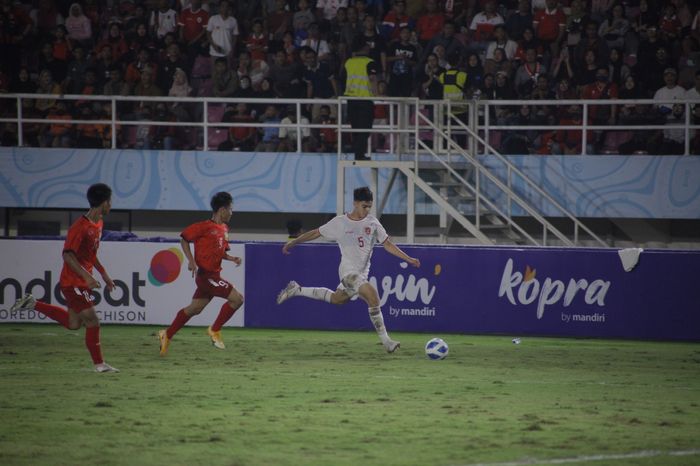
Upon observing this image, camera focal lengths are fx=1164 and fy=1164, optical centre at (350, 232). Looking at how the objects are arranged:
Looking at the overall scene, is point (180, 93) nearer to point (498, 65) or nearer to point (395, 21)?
point (395, 21)

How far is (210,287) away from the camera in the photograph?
1556 centimetres

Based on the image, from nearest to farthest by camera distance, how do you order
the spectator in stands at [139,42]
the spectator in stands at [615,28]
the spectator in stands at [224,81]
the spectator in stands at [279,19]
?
the spectator in stands at [615,28] → the spectator in stands at [224,81] → the spectator in stands at [279,19] → the spectator in stands at [139,42]

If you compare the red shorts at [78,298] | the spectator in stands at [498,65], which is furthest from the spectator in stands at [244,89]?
the red shorts at [78,298]

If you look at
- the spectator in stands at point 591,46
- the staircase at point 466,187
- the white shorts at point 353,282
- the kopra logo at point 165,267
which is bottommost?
the kopra logo at point 165,267

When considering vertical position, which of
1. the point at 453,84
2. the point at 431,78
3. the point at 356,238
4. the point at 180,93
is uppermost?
the point at 431,78

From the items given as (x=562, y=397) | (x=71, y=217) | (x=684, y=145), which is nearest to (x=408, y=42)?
(x=684, y=145)

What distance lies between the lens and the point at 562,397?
40.3ft

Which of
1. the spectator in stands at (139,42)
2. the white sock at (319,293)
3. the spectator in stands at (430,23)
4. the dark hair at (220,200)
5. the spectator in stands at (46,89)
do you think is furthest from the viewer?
the spectator in stands at (139,42)

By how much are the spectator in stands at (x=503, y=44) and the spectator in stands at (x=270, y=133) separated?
4.46m

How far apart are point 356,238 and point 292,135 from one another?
29.1 feet

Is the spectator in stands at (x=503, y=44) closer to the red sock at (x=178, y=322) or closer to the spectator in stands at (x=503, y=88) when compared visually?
the spectator in stands at (x=503, y=88)

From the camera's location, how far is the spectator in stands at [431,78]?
2252 cm

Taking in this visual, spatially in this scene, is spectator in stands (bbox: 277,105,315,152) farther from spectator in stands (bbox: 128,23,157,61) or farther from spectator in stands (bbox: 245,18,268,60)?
spectator in stands (bbox: 128,23,157,61)

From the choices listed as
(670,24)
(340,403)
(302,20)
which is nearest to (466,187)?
(670,24)
